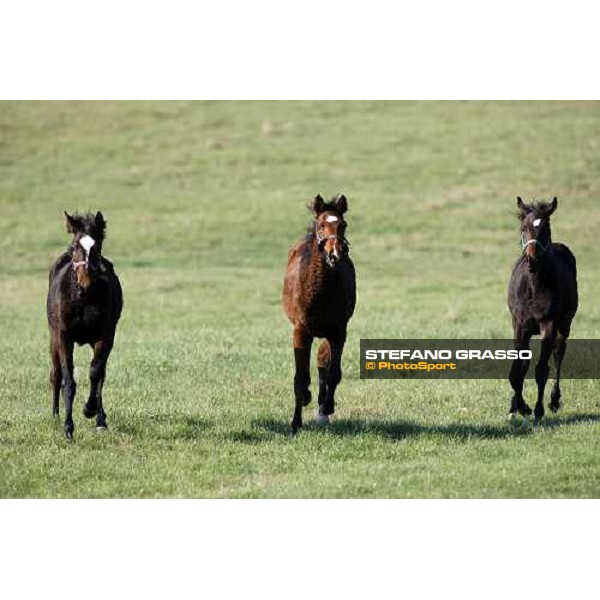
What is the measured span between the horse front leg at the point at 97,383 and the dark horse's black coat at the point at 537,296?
16.0 feet

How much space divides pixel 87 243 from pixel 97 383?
5.84 ft

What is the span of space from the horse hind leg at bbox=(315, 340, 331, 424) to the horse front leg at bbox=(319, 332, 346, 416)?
51 millimetres

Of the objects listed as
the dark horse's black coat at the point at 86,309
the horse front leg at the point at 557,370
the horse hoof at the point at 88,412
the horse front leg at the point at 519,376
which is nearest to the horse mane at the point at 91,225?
the dark horse's black coat at the point at 86,309

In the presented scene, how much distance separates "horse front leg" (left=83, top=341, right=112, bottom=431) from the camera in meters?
13.1

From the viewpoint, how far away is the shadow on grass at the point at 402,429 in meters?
13.2

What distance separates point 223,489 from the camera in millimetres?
11344

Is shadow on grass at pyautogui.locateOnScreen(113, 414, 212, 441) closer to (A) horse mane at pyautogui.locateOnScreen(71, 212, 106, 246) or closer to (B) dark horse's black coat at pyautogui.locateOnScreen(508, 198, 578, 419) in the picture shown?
(A) horse mane at pyautogui.locateOnScreen(71, 212, 106, 246)

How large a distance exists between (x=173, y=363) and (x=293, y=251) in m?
4.52

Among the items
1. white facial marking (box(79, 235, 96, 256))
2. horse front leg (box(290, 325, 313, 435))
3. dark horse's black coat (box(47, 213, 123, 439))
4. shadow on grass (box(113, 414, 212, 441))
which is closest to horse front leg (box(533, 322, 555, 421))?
horse front leg (box(290, 325, 313, 435))

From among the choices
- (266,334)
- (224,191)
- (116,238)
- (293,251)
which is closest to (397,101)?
(224,191)

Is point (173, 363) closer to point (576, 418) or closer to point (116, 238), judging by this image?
point (576, 418)

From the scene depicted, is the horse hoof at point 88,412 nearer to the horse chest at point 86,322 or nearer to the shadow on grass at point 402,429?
the horse chest at point 86,322

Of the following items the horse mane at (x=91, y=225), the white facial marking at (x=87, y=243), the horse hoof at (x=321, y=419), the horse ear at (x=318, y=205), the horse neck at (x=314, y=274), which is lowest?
the horse hoof at (x=321, y=419)
